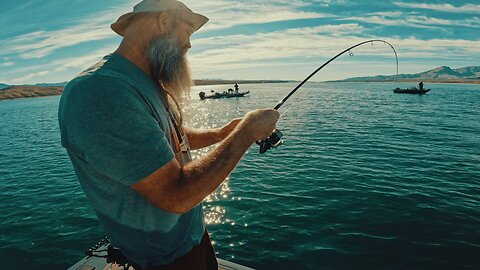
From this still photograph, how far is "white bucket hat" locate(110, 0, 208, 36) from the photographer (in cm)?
189

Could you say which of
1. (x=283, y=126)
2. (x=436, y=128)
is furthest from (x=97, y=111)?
(x=436, y=128)

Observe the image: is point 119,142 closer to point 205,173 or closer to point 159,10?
point 205,173

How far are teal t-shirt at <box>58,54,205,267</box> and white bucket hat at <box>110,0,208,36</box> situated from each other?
1.06 ft

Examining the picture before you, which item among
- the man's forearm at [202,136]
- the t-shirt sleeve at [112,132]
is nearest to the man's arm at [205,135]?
the man's forearm at [202,136]

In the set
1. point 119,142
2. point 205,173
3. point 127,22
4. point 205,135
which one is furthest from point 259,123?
point 205,135

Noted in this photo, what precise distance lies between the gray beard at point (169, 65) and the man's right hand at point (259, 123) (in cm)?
58

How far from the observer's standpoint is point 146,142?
1.50m

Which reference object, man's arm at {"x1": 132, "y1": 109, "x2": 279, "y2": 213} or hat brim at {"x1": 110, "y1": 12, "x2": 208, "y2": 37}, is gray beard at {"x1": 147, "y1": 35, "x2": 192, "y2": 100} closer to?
hat brim at {"x1": 110, "y1": 12, "x2": 208, "y2": 37}

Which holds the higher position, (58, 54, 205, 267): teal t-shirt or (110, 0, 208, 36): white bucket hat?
(110, 0, 208, 36): white bucket hat

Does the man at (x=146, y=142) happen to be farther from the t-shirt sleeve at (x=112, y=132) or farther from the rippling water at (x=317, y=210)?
the rippling water at (x=317, y=210)

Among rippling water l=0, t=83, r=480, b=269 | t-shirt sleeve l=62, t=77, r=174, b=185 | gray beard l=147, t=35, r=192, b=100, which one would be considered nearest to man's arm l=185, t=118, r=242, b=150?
gray beard l=147, t=35, r=192, b=100

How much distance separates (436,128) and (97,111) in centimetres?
3384

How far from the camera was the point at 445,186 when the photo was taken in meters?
14.3

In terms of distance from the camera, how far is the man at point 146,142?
4.88ft
